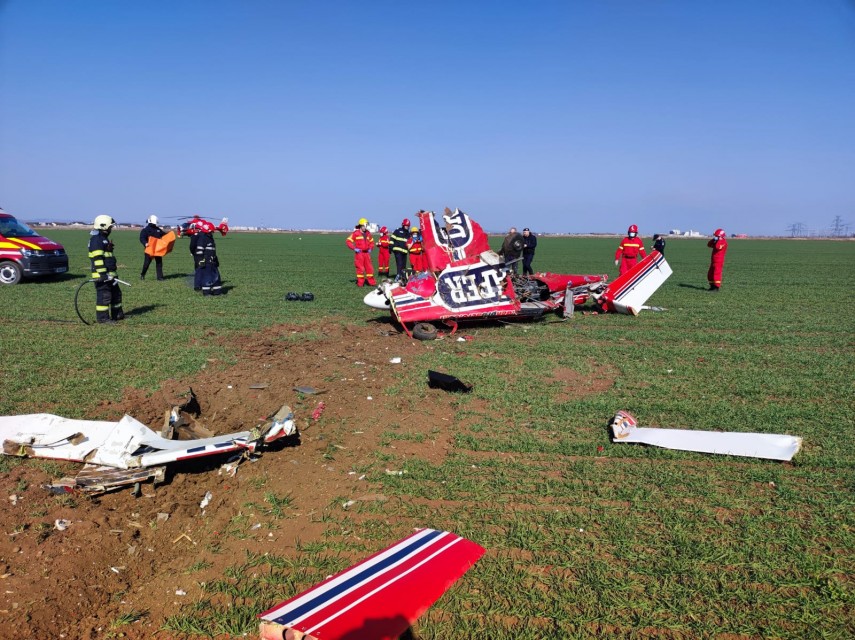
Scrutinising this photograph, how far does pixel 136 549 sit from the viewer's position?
3805 millimetres

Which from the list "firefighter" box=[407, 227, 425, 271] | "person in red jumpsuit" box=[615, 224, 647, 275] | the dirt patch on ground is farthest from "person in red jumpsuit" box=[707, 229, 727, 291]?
the dirt patch on ground

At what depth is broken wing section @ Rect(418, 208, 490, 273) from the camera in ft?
34.9

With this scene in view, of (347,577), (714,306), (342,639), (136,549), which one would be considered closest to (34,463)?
(136,549)

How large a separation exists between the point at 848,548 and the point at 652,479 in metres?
1.41

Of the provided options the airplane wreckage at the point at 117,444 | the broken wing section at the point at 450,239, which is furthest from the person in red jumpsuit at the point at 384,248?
the airplane wreckage at the point at 117,444

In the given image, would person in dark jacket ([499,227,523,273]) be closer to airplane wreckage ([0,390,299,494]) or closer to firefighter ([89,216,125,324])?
firefighter ([89,216,125,324])

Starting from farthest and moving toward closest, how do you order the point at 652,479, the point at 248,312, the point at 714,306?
the point at 714,306 → the point at 248,312 → the point at 652,479

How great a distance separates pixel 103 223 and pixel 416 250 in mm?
11103

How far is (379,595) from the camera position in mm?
2514

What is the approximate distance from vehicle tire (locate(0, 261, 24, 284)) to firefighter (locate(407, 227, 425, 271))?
12834 mm

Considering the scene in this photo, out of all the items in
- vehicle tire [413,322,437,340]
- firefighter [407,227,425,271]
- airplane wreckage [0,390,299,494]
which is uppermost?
firefighter [407,227,425,271]

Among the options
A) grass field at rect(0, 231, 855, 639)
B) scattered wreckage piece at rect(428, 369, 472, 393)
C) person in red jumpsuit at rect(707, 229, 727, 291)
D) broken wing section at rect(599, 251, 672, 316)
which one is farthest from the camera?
person in red jumpsuit at rect(707, 229, 727, 291)

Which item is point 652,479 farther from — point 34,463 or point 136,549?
point 34,463

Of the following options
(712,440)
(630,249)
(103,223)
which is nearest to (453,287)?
(712,440)
